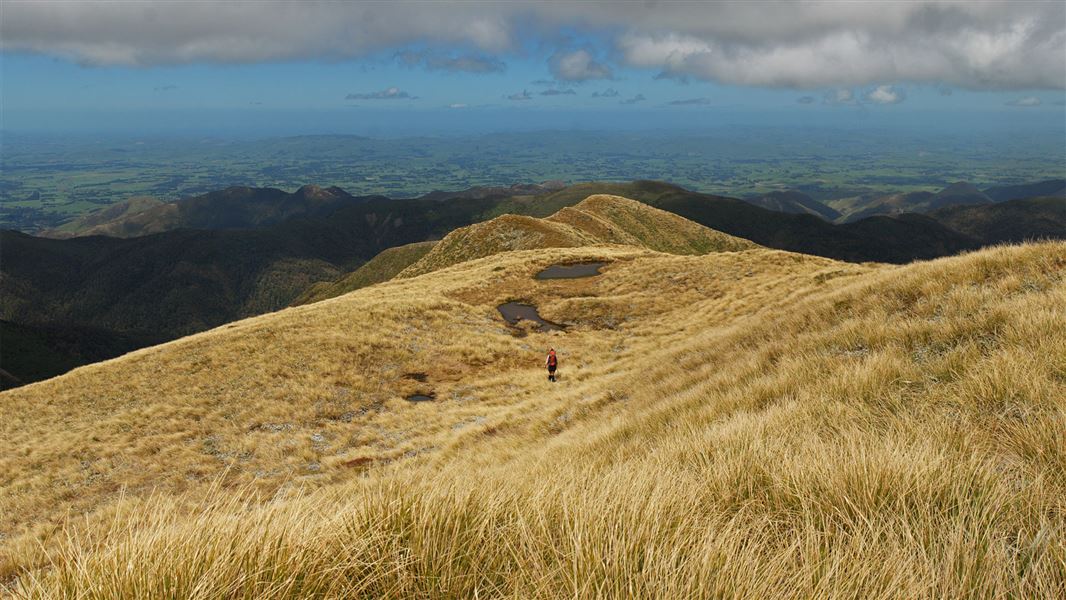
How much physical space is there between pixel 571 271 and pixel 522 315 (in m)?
12.2

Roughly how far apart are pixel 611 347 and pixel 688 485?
2241 centimetres

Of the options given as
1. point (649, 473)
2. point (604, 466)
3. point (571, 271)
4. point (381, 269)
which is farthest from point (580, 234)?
point (381, 269)

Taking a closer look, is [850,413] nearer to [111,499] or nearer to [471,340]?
[111,499]

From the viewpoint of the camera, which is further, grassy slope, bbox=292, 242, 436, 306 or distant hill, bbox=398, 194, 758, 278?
grassy slope, bbox=292, 242, 436, 306

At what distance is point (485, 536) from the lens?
9.50 feet

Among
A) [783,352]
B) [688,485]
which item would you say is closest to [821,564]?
[688,485]

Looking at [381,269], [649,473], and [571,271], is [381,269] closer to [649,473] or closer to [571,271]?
[571,271]

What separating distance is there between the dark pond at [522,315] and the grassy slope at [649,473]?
996cm

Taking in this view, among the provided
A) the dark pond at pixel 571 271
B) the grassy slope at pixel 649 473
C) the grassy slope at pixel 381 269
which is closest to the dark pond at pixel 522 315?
the dark pond at pixel 571 271

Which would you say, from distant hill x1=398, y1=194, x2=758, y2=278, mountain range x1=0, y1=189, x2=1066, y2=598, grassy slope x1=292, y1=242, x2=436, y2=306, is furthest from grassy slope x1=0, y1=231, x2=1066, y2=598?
grassy slope x1=292, y1=242, x2=436, y2=306

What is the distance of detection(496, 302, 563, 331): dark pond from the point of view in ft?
99.0

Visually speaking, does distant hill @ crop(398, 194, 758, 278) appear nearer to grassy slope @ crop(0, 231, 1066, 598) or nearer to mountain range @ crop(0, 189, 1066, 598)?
mountain range @ crop(0, 189, 1066, 598)

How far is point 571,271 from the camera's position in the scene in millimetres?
43281

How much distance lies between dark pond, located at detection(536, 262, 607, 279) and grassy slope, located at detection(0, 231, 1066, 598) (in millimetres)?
22043
